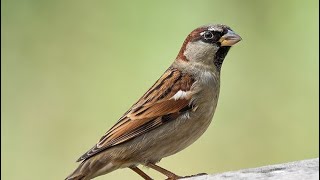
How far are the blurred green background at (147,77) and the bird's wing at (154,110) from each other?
0.87 metres

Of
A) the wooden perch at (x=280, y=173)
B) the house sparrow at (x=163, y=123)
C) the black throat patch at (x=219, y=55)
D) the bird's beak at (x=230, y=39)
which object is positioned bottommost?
the wooden perch at (x=280, y=173)

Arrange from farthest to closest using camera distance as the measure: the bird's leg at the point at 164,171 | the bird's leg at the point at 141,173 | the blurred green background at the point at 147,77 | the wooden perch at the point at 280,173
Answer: the blurred green background at the point at 147,77 → the bird's leg at the point at 141,173 → the bird's leg at the point at 164,171 → the wooden perch at the point at 280,173

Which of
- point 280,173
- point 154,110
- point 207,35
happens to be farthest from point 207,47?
point 280,173

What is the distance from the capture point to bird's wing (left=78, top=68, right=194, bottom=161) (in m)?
3.97

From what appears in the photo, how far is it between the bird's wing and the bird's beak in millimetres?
208

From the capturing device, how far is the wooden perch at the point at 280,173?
328 cm

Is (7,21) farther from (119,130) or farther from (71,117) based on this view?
(119,130)

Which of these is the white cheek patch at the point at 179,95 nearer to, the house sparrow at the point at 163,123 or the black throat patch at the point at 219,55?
the house sparrow at the point at 163,123

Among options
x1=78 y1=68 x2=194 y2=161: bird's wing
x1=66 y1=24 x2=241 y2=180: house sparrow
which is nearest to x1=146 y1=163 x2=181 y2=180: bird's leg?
x1=66 y1=24 x2=241 y2=180: house sparrow

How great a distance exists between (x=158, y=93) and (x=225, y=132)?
1105mm

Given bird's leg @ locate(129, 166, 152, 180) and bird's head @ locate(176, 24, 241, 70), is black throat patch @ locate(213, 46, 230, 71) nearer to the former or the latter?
bird's head @ locate(176, 24, 241, 70)

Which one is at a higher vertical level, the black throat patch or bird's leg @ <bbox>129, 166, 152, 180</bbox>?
the black throat patch

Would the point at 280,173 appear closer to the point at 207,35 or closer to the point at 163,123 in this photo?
the point at 163,123

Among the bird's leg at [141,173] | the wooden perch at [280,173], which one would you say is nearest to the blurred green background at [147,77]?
the bird's leg at [141,173]
